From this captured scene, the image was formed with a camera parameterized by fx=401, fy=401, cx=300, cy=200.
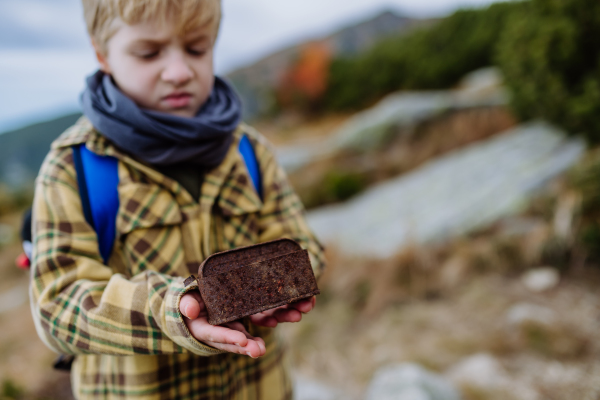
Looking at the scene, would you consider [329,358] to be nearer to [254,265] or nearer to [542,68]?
[254,265]

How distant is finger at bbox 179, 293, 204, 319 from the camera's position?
849 millimetres

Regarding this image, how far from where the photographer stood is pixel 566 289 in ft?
10.8

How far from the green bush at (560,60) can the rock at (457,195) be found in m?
0.35

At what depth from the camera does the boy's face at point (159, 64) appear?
1.14 meters

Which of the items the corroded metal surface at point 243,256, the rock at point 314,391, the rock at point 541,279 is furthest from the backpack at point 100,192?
the rock at point 541,279

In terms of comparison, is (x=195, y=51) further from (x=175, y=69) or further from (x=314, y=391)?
(x=314, y=391)

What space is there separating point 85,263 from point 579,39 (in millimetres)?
4920

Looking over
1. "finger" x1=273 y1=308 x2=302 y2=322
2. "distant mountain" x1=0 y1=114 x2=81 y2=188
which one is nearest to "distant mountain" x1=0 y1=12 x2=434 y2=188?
"distant mountain" x1=0 y1=114 x2=81 y2=188

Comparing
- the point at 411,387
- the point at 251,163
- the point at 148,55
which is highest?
the point at 148,55

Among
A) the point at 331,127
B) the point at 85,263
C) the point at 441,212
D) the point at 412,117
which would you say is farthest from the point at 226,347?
the point at 331,127

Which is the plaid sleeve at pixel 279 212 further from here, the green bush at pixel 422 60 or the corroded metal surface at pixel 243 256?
the green bush at pixel 422 60

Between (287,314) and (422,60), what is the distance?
1341cm

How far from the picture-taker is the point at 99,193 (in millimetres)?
1146

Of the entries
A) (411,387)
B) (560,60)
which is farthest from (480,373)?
(560,60)
